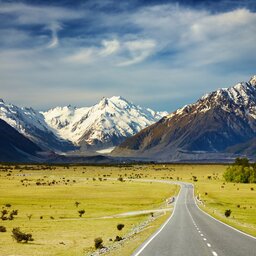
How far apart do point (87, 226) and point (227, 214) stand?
67.7 ft

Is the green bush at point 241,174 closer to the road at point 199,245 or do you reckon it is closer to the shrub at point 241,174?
the shrub at point 241,174

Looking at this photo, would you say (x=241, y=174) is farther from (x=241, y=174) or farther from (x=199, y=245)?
(x=199, y=245)

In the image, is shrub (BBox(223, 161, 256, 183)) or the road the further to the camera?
shrub (BBox(223, 161, 256, 183))

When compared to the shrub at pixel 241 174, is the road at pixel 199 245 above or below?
below

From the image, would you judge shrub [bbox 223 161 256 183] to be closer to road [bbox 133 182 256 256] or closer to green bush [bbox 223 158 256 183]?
green bush [bbox 223 158 256 183]

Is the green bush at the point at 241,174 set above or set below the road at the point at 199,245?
above

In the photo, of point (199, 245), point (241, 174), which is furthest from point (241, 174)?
point (199, 245)

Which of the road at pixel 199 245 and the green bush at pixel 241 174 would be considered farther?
the green bush at pixel 241 174

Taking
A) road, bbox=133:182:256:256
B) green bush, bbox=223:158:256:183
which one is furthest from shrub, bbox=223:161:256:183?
road, bbox=133:182:256:256

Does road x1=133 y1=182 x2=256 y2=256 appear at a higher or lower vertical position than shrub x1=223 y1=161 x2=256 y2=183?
lower

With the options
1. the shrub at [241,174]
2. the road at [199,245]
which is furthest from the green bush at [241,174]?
the road at [199,245]

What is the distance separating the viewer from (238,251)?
1145 inches

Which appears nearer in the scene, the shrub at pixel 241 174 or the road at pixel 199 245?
the road at pixel 199 245

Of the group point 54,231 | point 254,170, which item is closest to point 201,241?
point 54,231
